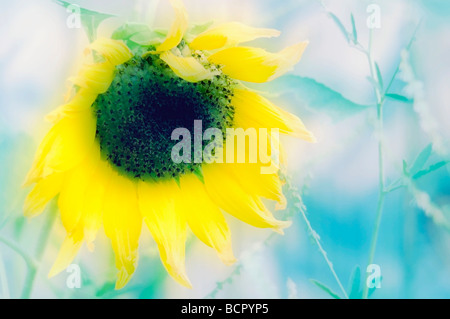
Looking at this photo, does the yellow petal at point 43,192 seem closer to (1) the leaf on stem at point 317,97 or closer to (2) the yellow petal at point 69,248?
(2) the yellow petal at point 69,248

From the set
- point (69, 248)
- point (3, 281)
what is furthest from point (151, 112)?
point (3, 281)

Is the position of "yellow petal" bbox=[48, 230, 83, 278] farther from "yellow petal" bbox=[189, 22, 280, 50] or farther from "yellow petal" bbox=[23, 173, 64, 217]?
"yellow petal" bbox=[189, 22, 280, 50]

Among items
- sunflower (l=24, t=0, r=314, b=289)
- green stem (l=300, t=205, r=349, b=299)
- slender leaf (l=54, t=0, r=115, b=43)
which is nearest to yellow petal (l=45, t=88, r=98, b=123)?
sunflower (l=24, t=0, r=314, b=289)

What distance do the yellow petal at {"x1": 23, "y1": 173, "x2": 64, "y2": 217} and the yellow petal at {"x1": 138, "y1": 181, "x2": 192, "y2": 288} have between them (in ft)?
0.23

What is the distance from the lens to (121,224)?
41cm

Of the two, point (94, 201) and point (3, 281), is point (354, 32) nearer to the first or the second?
point (94, 201)

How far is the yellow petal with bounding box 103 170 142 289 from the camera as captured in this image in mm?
406

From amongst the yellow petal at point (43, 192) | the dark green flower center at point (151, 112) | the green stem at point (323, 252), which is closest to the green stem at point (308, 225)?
the green stem at point (323, 252)

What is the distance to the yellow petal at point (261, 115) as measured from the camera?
1.37 ft

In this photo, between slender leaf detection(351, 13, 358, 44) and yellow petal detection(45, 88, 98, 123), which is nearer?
yellow petal detection(45, 88, 98, 123)

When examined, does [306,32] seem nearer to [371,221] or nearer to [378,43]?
[378,43]

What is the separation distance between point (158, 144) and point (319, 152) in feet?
0.57

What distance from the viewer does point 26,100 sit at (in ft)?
1.51
